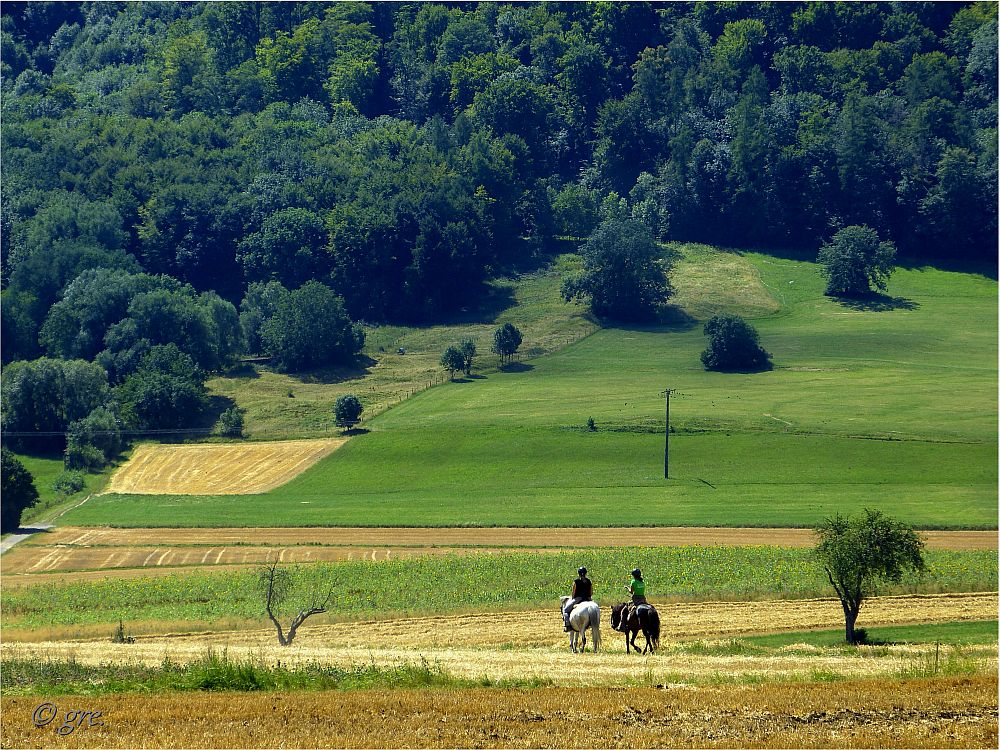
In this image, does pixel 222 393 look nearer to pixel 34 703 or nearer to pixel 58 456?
pixel 58 456

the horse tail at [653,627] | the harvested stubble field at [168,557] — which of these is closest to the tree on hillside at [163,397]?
the harvested stubble field at [168,557]

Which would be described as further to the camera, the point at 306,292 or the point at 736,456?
the point at 306,292

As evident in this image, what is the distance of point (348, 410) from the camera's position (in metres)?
133

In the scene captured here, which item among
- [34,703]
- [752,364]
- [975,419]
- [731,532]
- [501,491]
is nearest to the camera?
[34,703]

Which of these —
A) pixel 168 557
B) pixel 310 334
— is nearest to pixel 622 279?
pixel 310 334

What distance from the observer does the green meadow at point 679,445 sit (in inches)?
3907

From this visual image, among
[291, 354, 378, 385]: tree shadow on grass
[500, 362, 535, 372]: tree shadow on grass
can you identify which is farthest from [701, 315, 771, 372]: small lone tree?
[291, 354, 378, 385]: tree shadow on grass

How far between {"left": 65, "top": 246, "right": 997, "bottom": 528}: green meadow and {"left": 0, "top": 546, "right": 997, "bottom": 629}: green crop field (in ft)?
42.5

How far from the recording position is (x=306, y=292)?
176 metres

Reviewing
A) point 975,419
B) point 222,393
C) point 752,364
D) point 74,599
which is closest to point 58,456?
point 222,393

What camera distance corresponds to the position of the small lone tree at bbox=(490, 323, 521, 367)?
161000 millimetres

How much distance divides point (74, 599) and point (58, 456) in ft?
207

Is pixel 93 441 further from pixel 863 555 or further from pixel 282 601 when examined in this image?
pixel 863 555

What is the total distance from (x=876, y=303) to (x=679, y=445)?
75784mm
